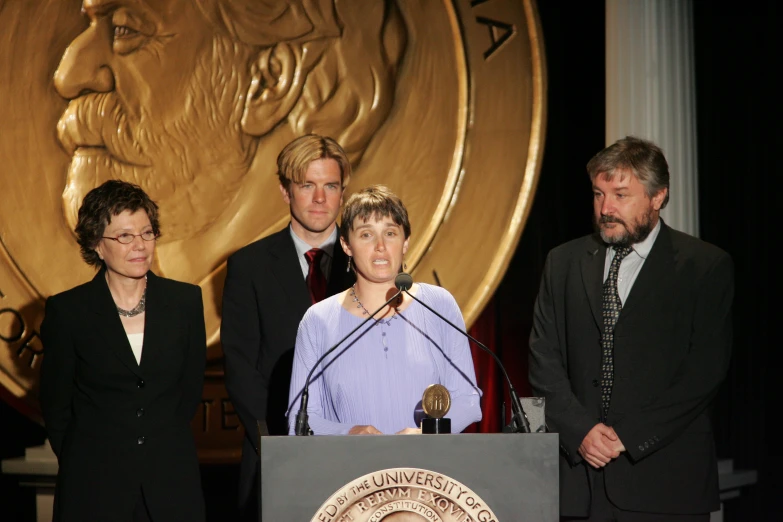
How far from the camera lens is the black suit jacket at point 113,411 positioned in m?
2.79

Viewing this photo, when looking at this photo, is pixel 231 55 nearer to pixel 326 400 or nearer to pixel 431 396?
pixel 326 400

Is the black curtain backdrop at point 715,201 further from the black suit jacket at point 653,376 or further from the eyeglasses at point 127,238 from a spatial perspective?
the eyeglasses at point 127,238

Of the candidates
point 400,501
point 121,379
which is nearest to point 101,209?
point 121,379

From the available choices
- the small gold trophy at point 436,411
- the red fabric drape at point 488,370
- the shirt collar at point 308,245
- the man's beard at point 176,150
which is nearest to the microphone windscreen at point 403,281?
the small gold trophy at point 436,411

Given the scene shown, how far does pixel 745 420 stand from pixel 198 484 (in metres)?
2.66

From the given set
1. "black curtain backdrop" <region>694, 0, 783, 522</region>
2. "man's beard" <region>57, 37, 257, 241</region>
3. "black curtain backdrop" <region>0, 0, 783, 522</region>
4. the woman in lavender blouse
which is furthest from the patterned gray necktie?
"man's beard" <region>57, 37, 257, 241</region>

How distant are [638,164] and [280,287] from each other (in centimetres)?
118

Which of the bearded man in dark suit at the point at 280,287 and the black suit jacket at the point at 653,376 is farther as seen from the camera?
the bearded man in dark suit at the point at 280,287

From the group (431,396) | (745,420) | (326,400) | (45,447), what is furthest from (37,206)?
(745,420)

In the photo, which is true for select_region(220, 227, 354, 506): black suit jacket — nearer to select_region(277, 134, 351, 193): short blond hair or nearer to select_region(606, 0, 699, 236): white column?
select_region(277, 134, 351, 193): short blond hair

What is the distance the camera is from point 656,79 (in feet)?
14.1

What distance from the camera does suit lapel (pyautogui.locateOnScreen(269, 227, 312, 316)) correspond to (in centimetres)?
317

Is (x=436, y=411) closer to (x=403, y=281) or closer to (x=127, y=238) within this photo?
(x=403, y=281)

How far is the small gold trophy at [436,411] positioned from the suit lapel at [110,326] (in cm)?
108
